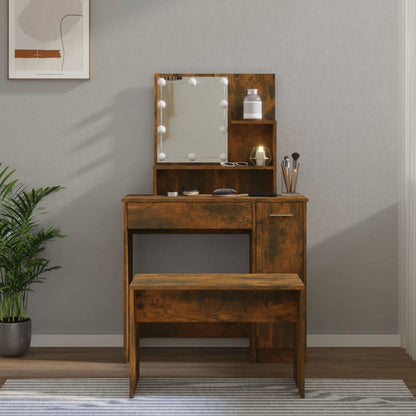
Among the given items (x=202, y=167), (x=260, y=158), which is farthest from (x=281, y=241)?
(x=202, y=167)

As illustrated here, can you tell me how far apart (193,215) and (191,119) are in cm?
71

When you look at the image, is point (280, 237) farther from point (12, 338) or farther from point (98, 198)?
point (12, 338)

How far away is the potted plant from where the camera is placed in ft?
13.0

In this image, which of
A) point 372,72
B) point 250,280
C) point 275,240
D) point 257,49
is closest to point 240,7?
point 257,49

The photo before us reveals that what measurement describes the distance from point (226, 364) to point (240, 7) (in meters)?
2.29

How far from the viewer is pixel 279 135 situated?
4.20 m

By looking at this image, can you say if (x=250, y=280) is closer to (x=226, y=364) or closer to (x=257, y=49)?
(x=226, y=364)

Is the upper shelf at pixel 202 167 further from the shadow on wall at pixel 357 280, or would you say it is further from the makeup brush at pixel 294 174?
the shadow on wall at pixel 357 280

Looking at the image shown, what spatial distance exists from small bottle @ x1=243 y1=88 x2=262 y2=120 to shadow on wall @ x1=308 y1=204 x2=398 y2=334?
0.97m

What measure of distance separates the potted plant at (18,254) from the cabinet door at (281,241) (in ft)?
4.34

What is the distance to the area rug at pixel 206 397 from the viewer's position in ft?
10.2

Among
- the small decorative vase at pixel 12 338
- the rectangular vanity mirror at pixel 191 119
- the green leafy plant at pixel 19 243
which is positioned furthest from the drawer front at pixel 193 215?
the small decorative vase at pixel 12 338

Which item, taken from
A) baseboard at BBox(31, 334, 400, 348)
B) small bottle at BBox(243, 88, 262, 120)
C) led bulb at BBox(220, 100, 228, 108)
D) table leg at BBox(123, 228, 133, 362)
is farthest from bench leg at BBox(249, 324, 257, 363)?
led bulb at BBox(220, 100, 228, 108)

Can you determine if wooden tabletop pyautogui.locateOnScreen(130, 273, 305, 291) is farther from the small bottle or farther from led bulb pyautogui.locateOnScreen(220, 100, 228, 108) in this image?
led bulb pyautogui.locateOnScreen(220, 100, 228, 108)
